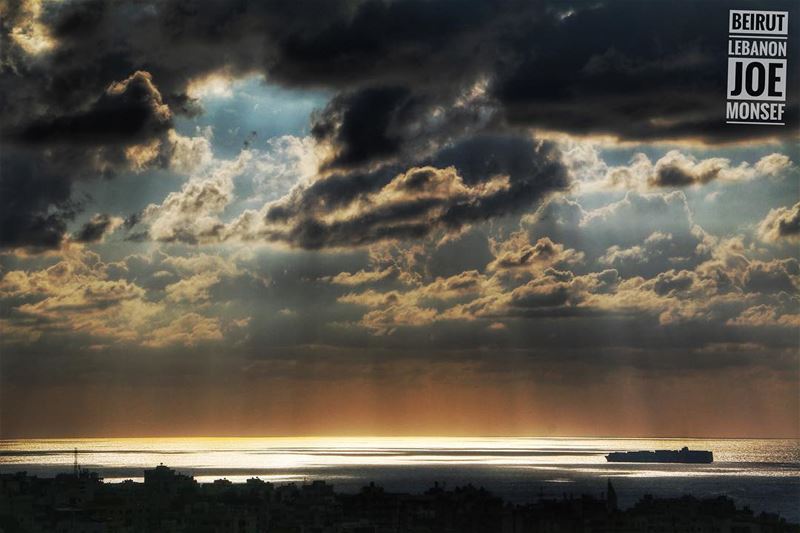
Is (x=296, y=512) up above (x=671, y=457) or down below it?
above

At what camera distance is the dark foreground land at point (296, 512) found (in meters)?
49.2

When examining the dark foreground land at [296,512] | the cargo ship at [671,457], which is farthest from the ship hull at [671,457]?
the dark foreground land at [296,512]

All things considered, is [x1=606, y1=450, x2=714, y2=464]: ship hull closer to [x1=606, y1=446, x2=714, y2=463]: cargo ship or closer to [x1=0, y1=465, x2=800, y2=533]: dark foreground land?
[x1=606, y1=446, x2=714, y2=463]: cargo ship

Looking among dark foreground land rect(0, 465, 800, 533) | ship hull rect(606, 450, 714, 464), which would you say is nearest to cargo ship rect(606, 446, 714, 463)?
ship hull rect(606, 450, 714, 464)

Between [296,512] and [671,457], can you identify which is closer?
[296,512]

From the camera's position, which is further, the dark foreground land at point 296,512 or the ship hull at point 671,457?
the ship hull at point 671,457

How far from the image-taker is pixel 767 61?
24297 millimetres

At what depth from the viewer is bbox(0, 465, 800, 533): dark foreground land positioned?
49.2m

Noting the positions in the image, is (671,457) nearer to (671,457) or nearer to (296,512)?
(671,457)

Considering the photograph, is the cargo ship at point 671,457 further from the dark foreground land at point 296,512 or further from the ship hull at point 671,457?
the dark foreground land at point 296,512

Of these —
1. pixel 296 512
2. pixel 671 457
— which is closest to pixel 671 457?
pixel 671 457

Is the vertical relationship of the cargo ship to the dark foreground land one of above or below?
below

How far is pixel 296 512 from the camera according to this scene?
54.6 meters

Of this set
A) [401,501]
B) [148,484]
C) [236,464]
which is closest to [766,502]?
[401,501]
